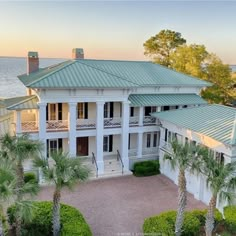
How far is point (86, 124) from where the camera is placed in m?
26.6

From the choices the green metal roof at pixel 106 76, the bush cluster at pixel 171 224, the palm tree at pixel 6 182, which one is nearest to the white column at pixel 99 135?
the green metal roof at pixel 106 76

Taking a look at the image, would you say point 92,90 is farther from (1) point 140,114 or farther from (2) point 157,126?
(2) point 157,126

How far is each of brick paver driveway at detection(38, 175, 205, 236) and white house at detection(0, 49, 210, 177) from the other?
2.55m

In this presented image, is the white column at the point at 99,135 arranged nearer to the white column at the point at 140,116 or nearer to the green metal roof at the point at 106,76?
the green metal roof at the point at 106,76

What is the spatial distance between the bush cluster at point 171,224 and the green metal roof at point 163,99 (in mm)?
12178

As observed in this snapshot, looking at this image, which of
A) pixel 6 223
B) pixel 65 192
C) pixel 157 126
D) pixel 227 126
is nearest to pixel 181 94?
pixel 157 126

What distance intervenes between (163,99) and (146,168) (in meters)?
7.03

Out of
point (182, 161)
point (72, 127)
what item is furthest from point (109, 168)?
point (182, 161)

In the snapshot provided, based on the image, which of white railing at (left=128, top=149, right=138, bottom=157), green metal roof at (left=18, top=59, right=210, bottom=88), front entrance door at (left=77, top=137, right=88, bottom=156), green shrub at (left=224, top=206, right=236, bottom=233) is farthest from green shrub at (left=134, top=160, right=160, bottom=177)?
green shrub at (left=224, top=206, right=236, bottom=233)

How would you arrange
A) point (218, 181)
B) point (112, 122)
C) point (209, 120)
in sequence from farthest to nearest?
point (112, 122) < point (209, 120) < point (218, 181)

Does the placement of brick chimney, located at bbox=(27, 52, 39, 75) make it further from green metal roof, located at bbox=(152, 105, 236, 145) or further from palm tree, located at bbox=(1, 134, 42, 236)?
palm tree, located at bbox=(1, 134, 42, 236)

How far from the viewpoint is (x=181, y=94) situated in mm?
30406

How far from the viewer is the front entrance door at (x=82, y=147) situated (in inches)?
1067

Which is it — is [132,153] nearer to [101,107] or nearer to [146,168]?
[146,168]
